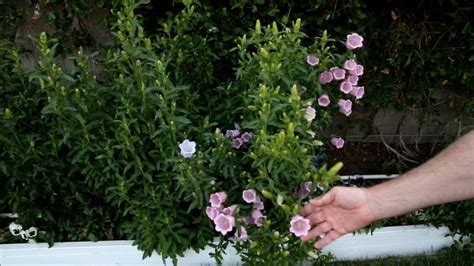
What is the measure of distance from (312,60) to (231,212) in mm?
965

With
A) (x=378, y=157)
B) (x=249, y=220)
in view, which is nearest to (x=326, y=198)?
(x=249, y=220)

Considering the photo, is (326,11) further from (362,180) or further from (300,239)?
(300,239)

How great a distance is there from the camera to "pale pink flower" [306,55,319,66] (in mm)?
2963

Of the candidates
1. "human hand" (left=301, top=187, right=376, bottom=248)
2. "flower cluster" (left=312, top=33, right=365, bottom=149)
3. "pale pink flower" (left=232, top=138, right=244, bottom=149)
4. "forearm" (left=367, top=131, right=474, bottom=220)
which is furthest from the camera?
"flower cluster" (left=312, top=33, right=365, bottom=149)

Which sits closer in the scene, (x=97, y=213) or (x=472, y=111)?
(x=97, y=213)

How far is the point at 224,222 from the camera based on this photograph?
2578 mm

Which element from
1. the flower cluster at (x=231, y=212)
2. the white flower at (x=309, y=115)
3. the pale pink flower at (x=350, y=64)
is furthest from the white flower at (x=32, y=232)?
the pale pink flower at (x=350, y=64)

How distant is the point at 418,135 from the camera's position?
177 inches

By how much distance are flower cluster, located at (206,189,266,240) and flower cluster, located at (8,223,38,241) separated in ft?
4.35

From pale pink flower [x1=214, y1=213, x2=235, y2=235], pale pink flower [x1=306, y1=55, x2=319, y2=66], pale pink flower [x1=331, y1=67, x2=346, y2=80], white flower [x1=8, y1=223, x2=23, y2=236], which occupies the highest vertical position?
pale pink flower [x1=306, y1=55, x2=319, y2=66]

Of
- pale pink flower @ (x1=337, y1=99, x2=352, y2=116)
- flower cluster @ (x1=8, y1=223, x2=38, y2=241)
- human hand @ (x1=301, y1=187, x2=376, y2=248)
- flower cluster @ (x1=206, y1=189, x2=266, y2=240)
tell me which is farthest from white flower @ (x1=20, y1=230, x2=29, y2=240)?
pale pink flower @ (x1=337, y1=99, x2=352, y2=116)

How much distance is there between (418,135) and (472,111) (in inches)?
20.1

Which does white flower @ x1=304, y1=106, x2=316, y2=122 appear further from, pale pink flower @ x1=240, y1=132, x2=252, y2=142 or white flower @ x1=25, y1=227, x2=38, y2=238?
white flower @ x1=25, y1=227, x2=38, y2=238

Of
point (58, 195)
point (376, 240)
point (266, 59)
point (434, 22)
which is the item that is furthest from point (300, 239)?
point (434, 22)
